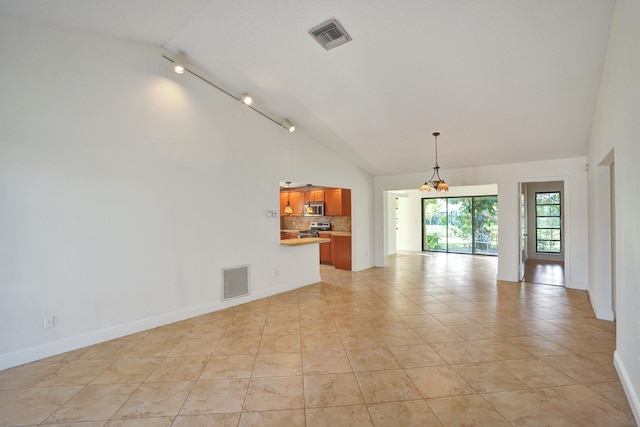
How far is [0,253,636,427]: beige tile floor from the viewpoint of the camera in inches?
82.3

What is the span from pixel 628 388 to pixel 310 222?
7.31m

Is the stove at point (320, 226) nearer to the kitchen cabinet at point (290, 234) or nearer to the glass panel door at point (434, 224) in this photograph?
the kitchen cabinet at point (290, 234)

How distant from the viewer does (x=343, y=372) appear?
8.68ft

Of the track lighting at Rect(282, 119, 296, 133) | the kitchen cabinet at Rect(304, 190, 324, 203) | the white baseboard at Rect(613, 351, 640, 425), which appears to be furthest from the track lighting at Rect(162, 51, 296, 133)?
the white baseboard at Rect(613, 351, 640, 425)

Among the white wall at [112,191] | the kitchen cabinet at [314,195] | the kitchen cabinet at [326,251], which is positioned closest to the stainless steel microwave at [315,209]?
the kitchen cabinet at [314,195]

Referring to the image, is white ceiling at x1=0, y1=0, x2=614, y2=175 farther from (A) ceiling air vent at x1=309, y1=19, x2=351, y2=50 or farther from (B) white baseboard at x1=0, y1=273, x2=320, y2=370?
(B) white baseboard at x1=0, y1=273, x2=320, y2=370

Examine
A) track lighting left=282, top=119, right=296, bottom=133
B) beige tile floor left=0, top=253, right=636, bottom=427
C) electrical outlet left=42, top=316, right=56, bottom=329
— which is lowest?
beige tile floor left=0, top=253, right=636, bottom=427

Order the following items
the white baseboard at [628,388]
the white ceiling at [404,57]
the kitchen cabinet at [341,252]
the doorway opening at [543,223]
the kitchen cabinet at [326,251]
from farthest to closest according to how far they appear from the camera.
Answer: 1. the doorway opening at [543,223]
2. the kitchen cabinet at [326,251]
3. the kitchen cabinet at [341,252]
4. the white ceiling at [404,57]
5. the white baseboard at [628,388]

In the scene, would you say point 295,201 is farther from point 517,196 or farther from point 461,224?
point 461,224

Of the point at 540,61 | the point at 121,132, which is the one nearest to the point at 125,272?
the point at 121,132

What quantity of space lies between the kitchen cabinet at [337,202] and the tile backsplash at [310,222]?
417 mm

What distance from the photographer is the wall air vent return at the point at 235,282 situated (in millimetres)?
4516

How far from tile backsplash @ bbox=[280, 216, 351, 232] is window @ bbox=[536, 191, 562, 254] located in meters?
5.84

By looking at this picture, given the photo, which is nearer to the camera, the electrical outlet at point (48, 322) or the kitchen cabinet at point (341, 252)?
the electrical outlet at point (48, 322)
